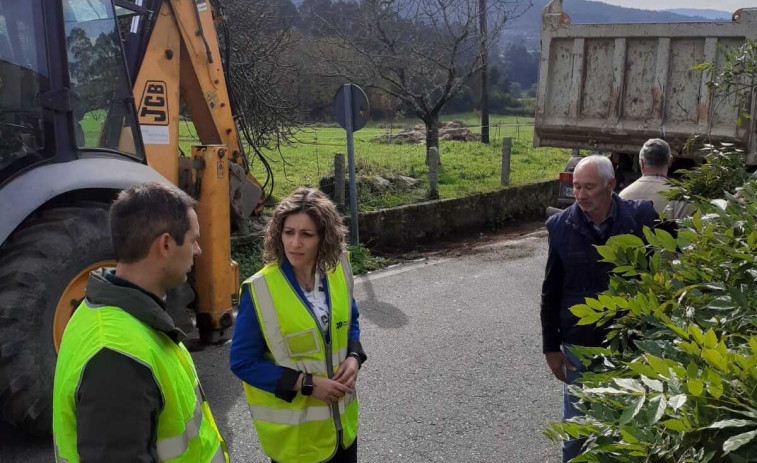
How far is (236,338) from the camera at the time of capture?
9.59ft

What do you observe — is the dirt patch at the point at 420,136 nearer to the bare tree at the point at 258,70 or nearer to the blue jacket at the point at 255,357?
the bare tree at the point at 258,70

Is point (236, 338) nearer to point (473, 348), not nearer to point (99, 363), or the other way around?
point (99, 363)

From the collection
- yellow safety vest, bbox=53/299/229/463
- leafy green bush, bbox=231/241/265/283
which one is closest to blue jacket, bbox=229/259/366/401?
yellow safety vest, bbox=53/299/229/463

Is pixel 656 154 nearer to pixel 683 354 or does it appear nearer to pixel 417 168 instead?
pixel 683 354

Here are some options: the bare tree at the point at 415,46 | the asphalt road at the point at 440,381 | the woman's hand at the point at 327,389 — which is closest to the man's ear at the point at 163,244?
the woman's hand at the point at 327,389

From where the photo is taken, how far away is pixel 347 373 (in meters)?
2.93

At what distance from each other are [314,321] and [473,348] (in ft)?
11.0

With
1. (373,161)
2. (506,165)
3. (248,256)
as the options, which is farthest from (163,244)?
(373,161)

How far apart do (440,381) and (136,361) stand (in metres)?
3.77

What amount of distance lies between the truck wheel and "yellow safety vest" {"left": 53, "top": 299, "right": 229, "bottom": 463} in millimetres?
2449

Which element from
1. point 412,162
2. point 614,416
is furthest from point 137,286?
point 412,162

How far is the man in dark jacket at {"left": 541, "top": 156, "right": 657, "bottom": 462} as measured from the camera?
11.6 feet

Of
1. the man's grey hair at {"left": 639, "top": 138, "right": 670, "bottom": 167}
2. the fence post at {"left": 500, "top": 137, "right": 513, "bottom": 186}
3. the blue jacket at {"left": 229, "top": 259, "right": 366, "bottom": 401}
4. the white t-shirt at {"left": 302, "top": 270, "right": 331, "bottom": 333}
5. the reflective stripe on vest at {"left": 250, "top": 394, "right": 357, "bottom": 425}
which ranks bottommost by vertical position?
the fence post at {"left": 500, "top": 137, "right": 513, "bottom": 186}

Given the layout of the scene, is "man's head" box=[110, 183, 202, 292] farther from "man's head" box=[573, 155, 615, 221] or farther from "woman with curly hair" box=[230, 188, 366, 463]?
"man's head" box=[573, 155, 615, 221]
